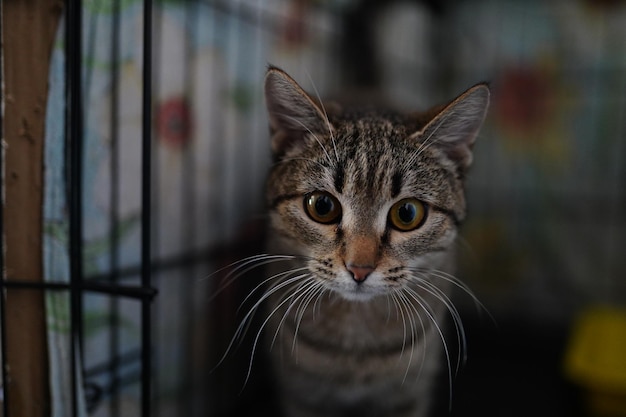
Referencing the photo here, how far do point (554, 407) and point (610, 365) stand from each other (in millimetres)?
193

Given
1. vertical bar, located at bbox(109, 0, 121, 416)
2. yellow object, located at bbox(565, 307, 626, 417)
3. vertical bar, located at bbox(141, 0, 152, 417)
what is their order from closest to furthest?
vertical bar, located at bbox(141, 0, 152, 417) < vertical bar, located at bbox(109, 0, 121, 416) < yellow object, located at bbox(565, 307, 626, 417)

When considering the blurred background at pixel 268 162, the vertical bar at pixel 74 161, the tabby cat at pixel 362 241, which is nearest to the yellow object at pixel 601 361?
the blurred background at pixel 268 162

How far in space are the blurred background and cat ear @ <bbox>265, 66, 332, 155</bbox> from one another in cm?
32

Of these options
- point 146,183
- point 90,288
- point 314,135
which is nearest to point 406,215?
point 314,135

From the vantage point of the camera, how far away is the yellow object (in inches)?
52.6

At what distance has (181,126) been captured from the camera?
4.12 ft

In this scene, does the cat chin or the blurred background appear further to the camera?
the blurred background

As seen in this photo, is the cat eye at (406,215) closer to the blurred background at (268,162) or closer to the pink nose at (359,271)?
the pink nose at (359,271)

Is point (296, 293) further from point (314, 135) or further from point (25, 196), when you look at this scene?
point (25, 196)

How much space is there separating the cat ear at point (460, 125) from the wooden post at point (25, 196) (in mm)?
642

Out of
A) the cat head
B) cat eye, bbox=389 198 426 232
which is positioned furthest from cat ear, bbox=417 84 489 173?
cat eye, bbox=389 198 426 232

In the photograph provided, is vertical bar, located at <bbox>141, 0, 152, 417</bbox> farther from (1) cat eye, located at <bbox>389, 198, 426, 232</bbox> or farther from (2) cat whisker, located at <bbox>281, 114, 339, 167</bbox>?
(1) cat eye, located at <bbox>389, 198, 426, 232</bbox>

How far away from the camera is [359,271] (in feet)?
2.70

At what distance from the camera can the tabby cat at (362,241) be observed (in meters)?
0.87
